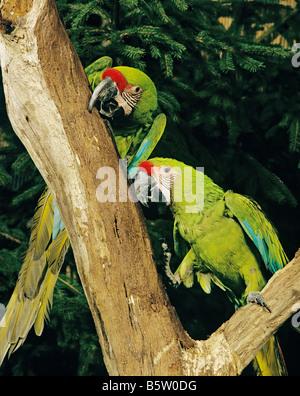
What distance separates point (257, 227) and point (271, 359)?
685 mm

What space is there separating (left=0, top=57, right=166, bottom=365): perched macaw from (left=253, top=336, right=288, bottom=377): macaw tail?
3.52 feet

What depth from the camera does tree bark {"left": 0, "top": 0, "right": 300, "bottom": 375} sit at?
1494mm

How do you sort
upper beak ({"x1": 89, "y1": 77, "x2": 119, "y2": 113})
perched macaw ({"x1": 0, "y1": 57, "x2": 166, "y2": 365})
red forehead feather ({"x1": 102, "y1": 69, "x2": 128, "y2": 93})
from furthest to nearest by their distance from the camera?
1. red forehead feather ({"x1": 102, "y1": 69, "x2": 128, "y2": 93})
2. perched macaw ({"x1": 0, "y1": 57, "x2": 166, "y2": 365})
3. upper beak ({"x1": 89, "y1": 77, "x2": 119, "y2": 113})

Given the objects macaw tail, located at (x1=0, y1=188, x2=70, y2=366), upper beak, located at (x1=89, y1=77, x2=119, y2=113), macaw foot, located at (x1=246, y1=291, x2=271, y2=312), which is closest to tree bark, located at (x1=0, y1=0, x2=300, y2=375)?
macaw foot, located at (x1=246, y1=291, x2=271, y2=312)

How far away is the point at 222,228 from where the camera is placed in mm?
1907

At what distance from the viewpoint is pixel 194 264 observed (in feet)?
6.89

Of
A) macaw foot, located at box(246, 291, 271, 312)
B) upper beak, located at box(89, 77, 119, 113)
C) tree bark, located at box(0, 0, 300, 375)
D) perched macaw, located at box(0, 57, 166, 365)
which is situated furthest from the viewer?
perched macaw, located at box(0, 57, 166, 365)

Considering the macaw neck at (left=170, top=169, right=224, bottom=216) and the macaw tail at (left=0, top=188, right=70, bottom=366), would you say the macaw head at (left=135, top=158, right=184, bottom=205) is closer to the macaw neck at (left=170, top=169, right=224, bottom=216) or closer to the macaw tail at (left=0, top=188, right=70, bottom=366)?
the macaw neck at (left=170, top=169, right=224, bottom=216)

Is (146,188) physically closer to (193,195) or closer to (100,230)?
(193,195)

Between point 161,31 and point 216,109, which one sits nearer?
point 161,31

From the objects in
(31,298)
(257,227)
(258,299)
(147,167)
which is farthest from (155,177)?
(31,298)

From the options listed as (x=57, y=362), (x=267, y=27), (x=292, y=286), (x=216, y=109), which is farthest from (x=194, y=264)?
(x=267, y=27)

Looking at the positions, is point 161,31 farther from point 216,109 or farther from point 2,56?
point 2,56

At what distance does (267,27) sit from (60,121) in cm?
210
